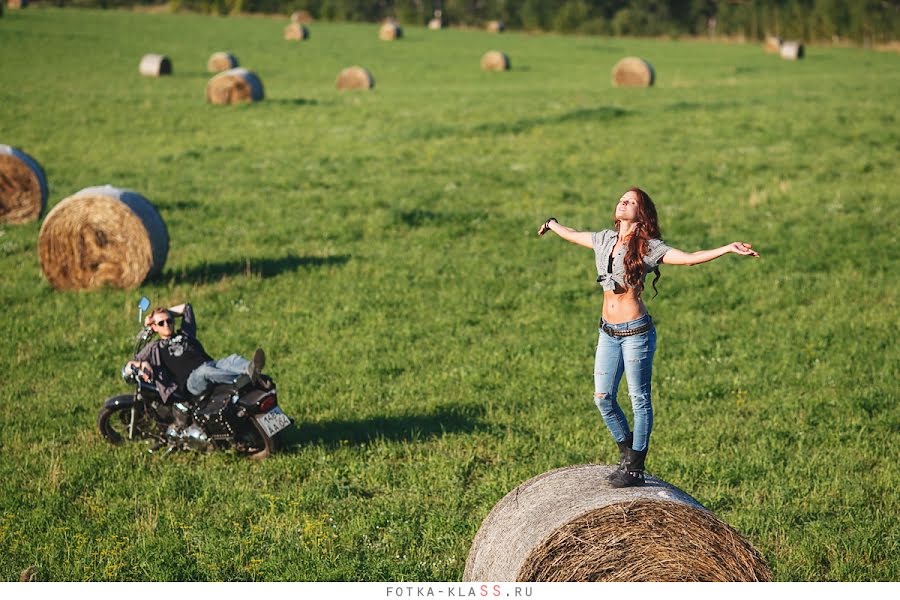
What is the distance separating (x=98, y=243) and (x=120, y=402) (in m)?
6.21

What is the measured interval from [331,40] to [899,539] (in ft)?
224

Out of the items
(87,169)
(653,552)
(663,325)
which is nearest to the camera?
(653,552)

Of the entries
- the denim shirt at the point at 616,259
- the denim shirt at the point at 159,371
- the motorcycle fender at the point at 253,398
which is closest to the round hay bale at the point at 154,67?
the denim shirt at the point at 159,371

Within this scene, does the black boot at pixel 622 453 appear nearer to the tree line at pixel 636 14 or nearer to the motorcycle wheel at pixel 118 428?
the motorcycle wheel at pixel 118 428

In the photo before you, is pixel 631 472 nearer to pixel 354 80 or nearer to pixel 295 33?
pixel 354 80

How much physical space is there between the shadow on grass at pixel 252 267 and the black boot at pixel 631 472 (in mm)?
10684

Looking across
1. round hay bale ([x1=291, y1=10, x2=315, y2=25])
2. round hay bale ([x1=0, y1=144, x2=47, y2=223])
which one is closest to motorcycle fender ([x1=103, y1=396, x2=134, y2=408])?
round hay bale ([x1=0, y1=144, x2=47, y2=223])

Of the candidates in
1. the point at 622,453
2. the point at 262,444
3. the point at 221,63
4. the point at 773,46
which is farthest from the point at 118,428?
the point at 773,46

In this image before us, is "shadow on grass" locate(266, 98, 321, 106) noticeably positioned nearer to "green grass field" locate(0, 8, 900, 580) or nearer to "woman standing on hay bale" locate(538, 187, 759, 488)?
"green grass field" locate(0, 8, 900, 580)

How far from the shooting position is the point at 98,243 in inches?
622

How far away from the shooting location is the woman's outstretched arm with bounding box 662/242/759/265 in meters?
5.55

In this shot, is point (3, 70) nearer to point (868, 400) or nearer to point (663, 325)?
point (663, 325)

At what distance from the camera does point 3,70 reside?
47.1 meters

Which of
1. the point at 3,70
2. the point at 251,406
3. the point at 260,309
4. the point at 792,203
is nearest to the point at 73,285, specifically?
the point at 260,309
